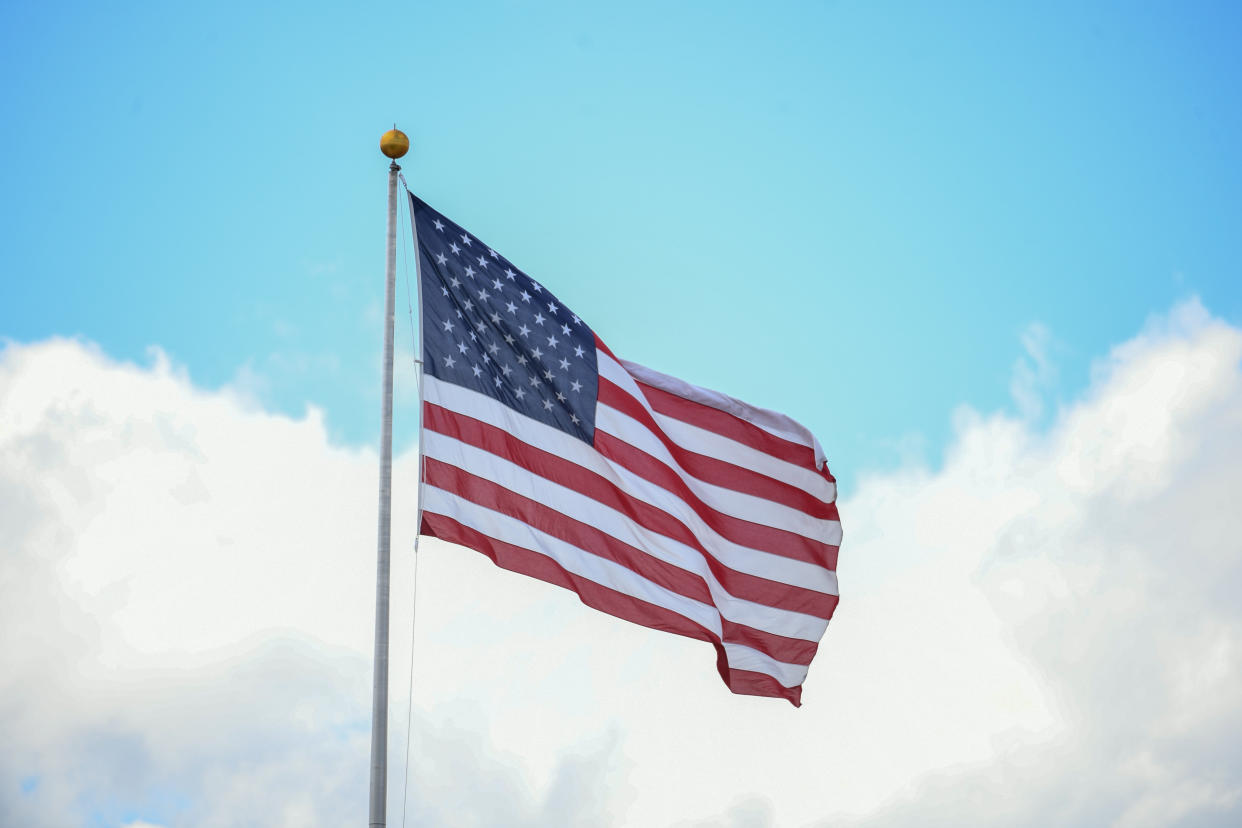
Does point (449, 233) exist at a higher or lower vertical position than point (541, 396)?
higher

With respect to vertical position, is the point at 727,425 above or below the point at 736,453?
above

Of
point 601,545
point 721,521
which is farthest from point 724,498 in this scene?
point 601,545

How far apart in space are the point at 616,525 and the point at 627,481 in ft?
2.42

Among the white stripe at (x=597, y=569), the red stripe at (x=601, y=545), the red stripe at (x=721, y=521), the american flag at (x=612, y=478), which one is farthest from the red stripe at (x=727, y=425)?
the white stripe at (x=597, y=569)

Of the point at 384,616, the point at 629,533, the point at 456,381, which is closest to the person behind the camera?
the point at 384,616

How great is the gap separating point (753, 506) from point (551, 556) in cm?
411

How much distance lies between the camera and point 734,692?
20.1 meters

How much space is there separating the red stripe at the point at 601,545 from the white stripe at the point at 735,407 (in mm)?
2804

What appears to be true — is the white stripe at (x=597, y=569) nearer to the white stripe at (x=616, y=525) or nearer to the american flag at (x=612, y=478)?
the american flag at (x=612, y=478)

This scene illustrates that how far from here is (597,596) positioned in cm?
1830

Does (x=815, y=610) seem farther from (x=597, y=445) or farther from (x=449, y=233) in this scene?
(x=449, y=233)

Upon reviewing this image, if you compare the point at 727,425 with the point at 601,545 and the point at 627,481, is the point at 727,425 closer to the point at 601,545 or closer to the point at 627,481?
the point at 627,481

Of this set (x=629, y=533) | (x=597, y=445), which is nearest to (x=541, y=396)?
(x=597, y=445)

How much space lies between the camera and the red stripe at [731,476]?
791 inches
